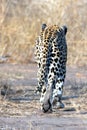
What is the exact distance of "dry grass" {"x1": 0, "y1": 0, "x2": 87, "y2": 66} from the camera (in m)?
18.4

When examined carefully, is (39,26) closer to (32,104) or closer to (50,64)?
(32,104)

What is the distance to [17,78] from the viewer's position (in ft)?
50.6

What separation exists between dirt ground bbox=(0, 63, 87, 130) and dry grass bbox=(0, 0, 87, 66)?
146 cm

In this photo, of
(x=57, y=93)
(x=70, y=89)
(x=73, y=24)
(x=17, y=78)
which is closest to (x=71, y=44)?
(x=73, y=24)

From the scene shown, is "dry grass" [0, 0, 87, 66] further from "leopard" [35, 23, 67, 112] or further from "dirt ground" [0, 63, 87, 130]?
"leopard" [35, 23, 67, 112]

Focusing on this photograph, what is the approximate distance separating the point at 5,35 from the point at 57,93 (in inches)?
301

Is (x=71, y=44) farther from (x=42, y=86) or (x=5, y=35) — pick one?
(x=42, y=86)

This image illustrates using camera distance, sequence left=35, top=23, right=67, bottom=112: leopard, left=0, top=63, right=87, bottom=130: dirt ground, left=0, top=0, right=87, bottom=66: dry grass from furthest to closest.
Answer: left=0, top=0, right=87, bottom=66: dry grass → left=35, top=23, right=67, bottom=112: leopard → left=0, top=63, right=87, bottom=130: dirt ground

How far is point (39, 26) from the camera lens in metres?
19.2

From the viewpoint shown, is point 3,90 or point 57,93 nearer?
point 57,93

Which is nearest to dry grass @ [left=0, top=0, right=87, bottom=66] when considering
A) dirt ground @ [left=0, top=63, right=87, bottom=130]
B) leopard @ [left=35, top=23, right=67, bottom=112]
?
dirt ground @ [left=0, top=63, right=87, bottom=130]

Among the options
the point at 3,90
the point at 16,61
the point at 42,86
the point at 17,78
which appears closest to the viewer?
the point at 42,86

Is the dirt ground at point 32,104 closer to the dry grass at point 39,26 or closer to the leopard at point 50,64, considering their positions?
the leopard at point 50,64

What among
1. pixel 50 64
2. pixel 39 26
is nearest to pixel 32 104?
pixel 50 64
